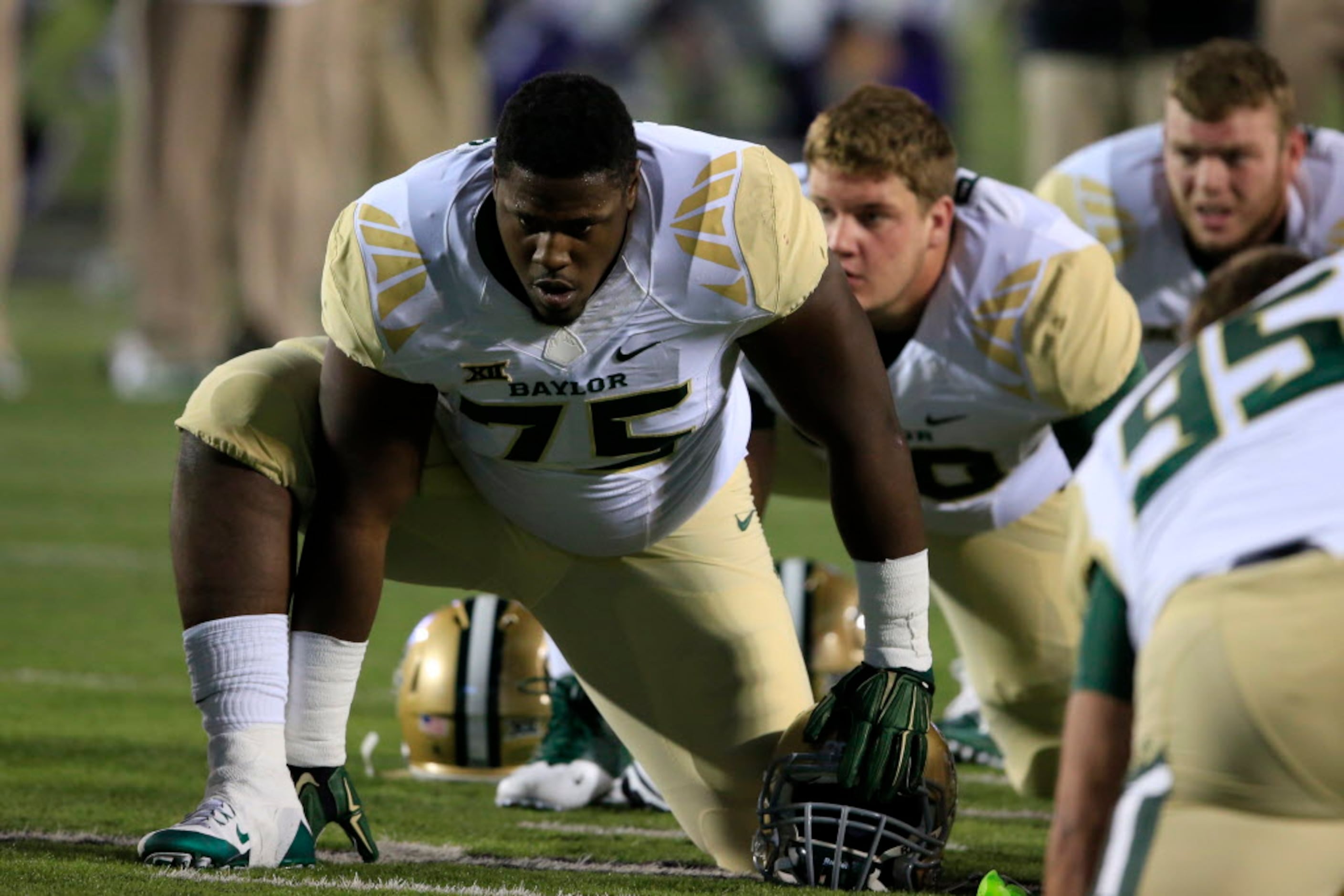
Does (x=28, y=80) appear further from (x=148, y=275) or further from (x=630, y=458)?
(x=630, y=458)

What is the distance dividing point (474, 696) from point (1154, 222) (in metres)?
1.76

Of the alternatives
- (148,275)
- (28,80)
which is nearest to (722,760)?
(148,275)

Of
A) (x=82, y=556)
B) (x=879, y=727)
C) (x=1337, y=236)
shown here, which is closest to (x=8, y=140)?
(x=82, y=556)

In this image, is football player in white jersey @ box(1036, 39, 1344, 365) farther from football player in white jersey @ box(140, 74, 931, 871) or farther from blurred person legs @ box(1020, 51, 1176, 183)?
blurred person legs @ box(1020, 51, 1176, 183)

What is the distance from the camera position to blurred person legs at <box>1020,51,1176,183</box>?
7227 mm

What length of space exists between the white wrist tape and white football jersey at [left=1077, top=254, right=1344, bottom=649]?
1.20 m

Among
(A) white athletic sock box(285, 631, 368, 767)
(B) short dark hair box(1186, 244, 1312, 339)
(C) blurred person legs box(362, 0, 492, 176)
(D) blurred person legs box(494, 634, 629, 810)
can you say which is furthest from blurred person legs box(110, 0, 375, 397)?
(B) short dark hair box(1186, 244, 1312, 339)

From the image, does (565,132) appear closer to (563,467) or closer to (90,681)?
(563,467)

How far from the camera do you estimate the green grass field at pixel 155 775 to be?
9.62ft

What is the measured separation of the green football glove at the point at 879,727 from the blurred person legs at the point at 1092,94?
4.44m

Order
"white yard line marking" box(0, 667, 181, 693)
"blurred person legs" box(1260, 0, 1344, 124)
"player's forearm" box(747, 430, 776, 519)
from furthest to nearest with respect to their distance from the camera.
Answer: "blurred person legs" box(1260, 0, 1344, 124) → "white yard line marking" box(0, 667, 181, 693) → "player's forearm" box(747, 430, 776, 519)

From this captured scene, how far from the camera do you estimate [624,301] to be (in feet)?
9.66

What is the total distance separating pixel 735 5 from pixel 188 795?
15.8 metres

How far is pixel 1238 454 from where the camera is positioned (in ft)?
6.02
